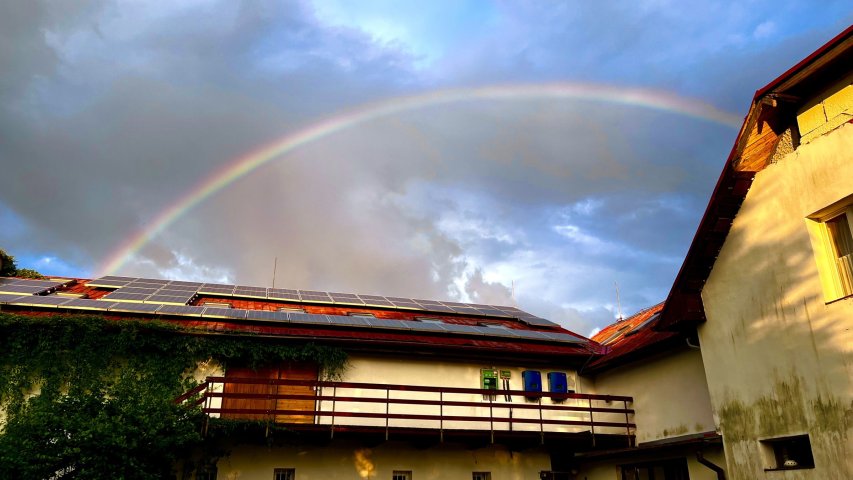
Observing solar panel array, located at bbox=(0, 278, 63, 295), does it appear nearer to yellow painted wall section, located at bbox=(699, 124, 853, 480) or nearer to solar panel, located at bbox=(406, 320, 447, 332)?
solar panel, located at bbox=(406, 320, 447, 332)

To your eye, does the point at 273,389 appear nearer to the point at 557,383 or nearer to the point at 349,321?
the point at 349,321

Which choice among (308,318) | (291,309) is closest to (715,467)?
(308,318)

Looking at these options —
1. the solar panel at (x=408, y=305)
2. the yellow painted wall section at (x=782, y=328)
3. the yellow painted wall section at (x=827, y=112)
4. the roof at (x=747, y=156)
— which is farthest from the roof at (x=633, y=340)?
the solar panel at (x=408, y=305)

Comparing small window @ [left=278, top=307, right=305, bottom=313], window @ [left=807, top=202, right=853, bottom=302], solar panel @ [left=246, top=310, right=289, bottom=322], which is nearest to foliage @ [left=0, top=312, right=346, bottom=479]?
solar panel @ [left=246, top=310, right=289, bottom=322]

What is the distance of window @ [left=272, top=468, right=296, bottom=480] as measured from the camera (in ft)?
61.2

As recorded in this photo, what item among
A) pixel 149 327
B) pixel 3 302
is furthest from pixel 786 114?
pixel 3 302

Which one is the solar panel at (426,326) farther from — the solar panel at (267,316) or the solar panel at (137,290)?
the solar panel at (137,290)

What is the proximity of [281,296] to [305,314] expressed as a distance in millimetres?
4434

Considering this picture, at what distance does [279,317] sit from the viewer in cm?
2120

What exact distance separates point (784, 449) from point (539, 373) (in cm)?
984

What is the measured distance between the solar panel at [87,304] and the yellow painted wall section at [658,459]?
1629 centimetres

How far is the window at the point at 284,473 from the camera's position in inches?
734

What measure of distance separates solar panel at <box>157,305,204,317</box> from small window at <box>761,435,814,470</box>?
16361 millimetres

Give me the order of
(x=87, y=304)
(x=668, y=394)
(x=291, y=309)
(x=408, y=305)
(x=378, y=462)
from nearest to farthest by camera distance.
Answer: (x=668, y=394)
(x=378, y=462)
(x=87, y=304)
(x=291, y=309)
(x=408, y=305)
